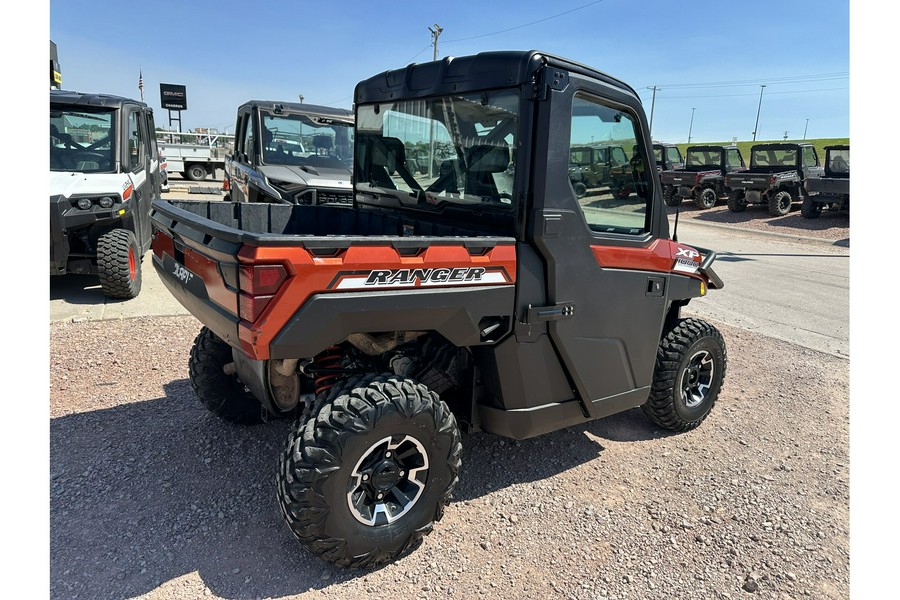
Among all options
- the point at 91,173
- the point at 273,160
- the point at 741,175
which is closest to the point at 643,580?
the point at 91,173

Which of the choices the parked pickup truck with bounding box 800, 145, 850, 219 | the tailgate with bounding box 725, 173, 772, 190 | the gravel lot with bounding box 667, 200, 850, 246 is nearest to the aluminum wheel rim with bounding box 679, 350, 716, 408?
the gravel lot with bounding box 667, 200, 850, 246

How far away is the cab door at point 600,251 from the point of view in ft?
9.32

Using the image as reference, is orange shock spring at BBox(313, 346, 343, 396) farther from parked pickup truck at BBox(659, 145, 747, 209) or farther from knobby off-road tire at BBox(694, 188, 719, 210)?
knobby off-road tire at BBox(694, 188, 719, 210)

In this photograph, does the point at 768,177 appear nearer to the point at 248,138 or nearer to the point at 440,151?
the point at 248,138

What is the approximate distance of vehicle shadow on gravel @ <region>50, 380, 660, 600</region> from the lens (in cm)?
261

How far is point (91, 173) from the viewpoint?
687cm

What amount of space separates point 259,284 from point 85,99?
20.7 ft

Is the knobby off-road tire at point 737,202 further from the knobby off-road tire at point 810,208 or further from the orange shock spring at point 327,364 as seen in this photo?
the orange shock spring at point 327,364

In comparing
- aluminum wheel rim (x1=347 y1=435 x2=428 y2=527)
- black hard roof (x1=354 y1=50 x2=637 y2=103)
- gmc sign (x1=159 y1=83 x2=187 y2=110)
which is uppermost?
gmc sign (x1=159 y1=83 x2=187 y2=110)

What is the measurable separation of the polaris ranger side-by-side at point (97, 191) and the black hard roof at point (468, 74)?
14.1 feet

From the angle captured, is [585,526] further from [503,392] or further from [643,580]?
[503,392]

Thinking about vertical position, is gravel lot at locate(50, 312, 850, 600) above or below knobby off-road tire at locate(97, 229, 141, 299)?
below

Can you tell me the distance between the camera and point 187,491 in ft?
10.5

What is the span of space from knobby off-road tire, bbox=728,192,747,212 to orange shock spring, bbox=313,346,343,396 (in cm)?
2032
